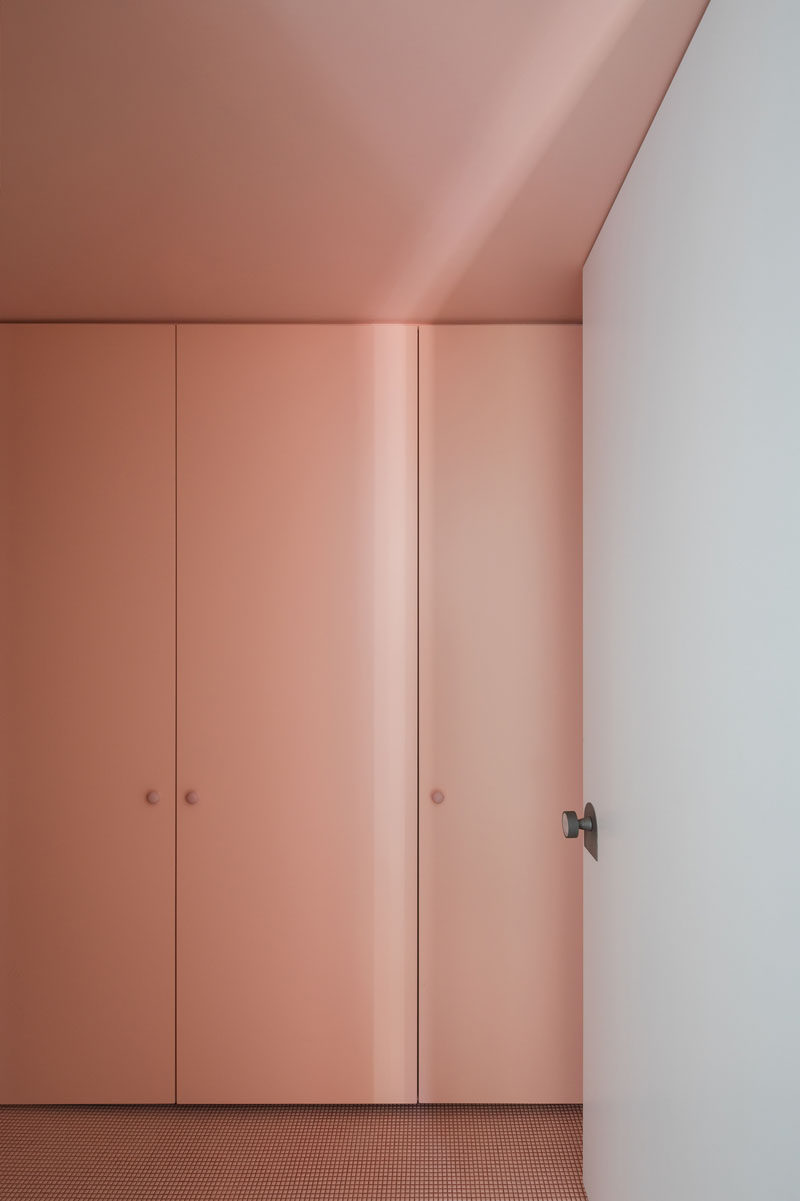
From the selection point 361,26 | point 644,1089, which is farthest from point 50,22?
point 644,1089

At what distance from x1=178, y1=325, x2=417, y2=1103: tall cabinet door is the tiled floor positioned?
3.4 inches

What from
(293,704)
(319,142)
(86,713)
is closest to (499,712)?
(293,704)

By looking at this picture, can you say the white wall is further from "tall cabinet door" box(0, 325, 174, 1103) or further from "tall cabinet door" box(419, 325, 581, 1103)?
"tall cabinet door" box(0, 325, 174, 1103)

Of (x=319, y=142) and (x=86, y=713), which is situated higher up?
(x=319, y=142)

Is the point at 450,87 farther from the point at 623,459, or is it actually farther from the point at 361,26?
the point at 623,459

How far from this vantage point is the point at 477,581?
88.0 inches

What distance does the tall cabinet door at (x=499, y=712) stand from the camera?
7.23ft

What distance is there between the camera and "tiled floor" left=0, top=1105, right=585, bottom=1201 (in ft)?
6.34

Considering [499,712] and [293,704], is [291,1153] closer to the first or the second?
[293,704]

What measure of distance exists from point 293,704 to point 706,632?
1428 millimetres

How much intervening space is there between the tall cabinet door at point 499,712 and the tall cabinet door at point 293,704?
78 mm

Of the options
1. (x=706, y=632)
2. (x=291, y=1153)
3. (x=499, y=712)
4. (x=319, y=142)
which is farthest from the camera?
(x=499, y=712)

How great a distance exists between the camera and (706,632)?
102 centimetres

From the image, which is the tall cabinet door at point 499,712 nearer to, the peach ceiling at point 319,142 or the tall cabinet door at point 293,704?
the tall cabinet door at point 293,704
